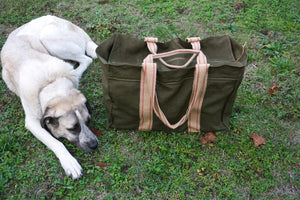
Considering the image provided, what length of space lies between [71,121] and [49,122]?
0.26 meters

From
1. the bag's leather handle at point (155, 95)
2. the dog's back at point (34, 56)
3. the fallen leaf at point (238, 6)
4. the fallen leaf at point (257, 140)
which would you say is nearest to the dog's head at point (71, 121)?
the dog's back at point (34, 56)

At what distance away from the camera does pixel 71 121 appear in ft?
8.92

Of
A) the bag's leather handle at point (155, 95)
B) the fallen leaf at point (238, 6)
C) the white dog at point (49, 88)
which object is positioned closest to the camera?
the bag's leather handle at point (155, 95)

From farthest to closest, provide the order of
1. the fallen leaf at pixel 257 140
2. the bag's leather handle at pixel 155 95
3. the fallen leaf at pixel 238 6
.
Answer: the fallen leaf at pixel 238 6, the fallen leaf at pixel 257 140, the bag's leather handle at pixel 155 95

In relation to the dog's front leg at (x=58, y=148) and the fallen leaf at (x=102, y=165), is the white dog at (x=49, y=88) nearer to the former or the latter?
the dog's front leg at (x=58, y=148)

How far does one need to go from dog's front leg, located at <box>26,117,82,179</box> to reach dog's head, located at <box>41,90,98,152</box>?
0.09m

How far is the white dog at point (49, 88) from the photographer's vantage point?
2717mm

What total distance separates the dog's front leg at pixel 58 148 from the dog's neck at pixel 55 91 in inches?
11.7

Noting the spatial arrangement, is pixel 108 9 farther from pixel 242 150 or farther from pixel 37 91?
pixel 242 150

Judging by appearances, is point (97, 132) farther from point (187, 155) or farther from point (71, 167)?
point (187, 155)

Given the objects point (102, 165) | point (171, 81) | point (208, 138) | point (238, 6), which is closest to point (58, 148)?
point (102, 165)

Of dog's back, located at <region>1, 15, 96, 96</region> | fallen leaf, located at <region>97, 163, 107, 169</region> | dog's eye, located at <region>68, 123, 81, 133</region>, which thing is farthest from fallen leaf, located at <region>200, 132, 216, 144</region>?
dog's back, located at <region>1, 15, 96, 96</region>

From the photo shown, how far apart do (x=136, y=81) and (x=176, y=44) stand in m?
0.71

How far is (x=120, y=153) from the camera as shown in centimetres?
292
